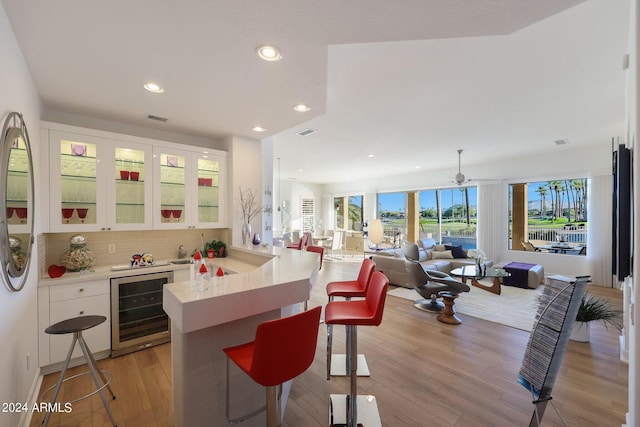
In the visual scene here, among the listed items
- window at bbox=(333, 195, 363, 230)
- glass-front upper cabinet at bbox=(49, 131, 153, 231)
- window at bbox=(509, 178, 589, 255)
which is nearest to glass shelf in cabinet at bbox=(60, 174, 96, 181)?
glass-front upper cabinet at bbox=(49, 131, 153, 231)

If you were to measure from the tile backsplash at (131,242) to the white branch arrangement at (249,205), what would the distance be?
334 millimetres

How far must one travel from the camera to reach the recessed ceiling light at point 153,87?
227 cm

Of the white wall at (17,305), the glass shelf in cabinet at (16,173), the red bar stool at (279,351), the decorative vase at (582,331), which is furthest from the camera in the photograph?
the decorative vase at (582,331)

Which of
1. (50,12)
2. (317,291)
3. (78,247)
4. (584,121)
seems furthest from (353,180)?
(50,12)

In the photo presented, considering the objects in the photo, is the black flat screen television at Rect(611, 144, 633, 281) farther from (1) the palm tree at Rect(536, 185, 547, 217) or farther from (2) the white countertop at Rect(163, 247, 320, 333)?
(1) the palm tree at Rect(536, 185, 547, 217)

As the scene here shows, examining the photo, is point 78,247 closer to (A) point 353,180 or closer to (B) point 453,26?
(B) point 453,26

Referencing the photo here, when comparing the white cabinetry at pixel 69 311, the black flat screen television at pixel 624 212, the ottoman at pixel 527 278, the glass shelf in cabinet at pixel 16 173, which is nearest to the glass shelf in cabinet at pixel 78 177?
the glass shelf in cabinet at pixel 16 173

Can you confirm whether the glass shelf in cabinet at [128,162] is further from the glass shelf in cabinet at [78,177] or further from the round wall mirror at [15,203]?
the round wall mirror at [15,203]

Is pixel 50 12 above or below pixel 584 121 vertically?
below

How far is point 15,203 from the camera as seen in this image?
66.0 inches

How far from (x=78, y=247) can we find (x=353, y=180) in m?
9.15

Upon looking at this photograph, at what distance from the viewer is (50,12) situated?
1.45m

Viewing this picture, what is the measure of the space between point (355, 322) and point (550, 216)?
24.3 ft

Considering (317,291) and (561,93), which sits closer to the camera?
(561,93)
